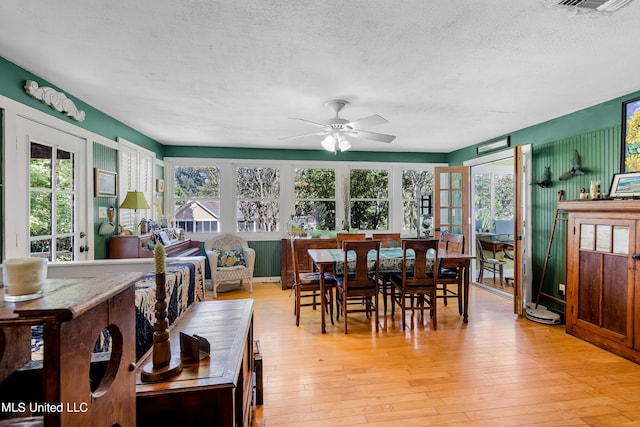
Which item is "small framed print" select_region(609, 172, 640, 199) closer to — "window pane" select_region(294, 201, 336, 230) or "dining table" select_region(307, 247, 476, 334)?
"dining table" select_region(307, 247, 476, 334)

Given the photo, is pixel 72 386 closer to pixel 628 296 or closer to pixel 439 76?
pixel 439 76

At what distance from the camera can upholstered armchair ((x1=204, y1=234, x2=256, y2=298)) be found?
4660 millimetres

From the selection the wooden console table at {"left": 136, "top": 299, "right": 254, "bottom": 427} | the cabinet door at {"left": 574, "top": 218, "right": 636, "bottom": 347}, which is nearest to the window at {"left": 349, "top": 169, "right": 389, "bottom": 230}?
the cabinet door at {"left": 574, "top": 218, "right": 636, "bottom": 347}

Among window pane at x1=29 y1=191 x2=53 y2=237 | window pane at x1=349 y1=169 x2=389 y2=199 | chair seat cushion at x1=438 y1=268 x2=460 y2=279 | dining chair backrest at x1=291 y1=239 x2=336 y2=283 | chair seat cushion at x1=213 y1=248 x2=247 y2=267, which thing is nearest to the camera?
window pane at x1=29 y1=191 x2=53 y2=237

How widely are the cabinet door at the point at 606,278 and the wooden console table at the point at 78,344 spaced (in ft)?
12.0

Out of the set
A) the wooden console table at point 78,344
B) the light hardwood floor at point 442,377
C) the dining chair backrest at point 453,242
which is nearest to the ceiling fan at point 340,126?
the dining chair backrest at point 453,242

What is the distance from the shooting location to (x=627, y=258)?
8.84 ft

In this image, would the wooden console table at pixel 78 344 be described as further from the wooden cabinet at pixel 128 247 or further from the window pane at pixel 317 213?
the window pane at pixel 317 213

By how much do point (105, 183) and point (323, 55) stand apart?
115 inches

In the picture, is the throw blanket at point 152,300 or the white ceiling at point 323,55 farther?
the white ceiling at point 323,55

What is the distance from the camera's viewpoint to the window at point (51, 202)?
256cm

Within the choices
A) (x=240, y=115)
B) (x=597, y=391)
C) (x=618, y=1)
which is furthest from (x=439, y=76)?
(x=597, y=391)

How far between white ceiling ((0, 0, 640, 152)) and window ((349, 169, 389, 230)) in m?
2.38

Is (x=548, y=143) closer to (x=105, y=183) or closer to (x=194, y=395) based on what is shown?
(x=194, y=395)
